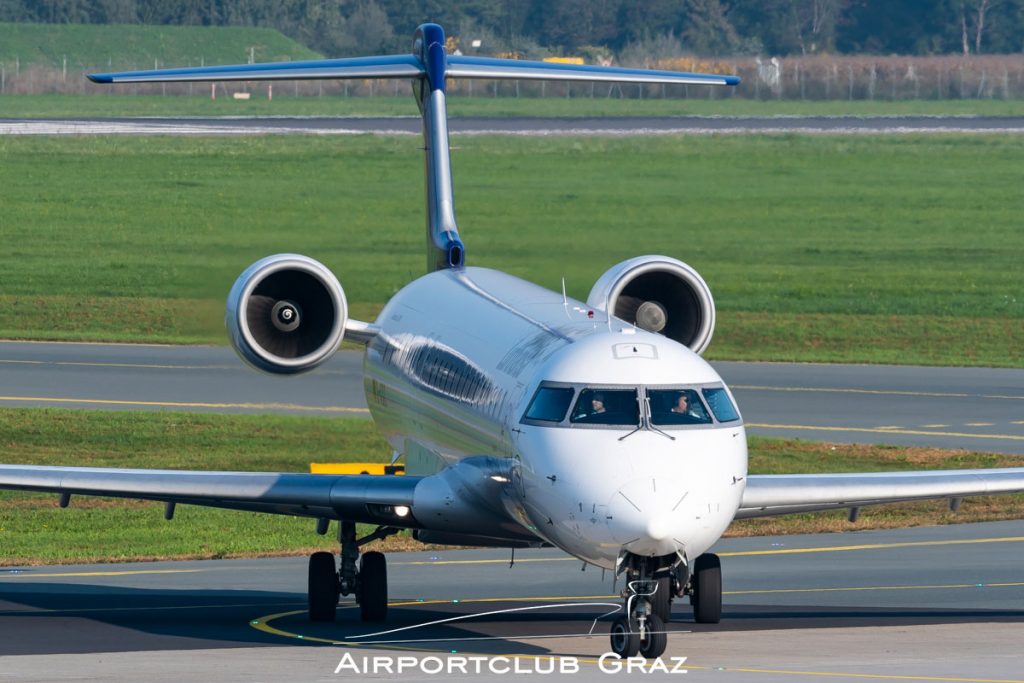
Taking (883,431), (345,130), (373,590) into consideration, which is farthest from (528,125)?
(373,590)

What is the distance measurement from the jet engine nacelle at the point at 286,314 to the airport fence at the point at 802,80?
75237 millimetres

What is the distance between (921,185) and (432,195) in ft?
184

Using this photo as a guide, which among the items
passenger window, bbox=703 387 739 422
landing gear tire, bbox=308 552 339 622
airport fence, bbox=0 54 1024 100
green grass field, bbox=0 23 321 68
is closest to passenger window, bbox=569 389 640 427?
passenger window, bbox=703 387 739 422

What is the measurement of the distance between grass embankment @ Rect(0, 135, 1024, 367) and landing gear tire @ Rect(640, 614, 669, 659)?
10144 mm

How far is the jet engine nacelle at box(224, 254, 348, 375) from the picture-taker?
864 inches

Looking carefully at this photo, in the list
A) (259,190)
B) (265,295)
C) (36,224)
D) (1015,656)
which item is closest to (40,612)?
(265,295)

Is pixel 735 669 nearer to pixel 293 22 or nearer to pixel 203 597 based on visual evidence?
pixel 203 597

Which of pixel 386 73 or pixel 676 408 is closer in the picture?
pixel 676 408

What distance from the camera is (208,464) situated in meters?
31.1

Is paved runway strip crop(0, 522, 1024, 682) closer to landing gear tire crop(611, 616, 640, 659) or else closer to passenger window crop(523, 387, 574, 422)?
landing gear tire crop(611, 616, 640, 659)

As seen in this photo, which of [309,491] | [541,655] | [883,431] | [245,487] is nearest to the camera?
[541,655]

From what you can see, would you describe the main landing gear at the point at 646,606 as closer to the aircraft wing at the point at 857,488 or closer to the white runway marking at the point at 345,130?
the aircraft wing at the point at 857,488

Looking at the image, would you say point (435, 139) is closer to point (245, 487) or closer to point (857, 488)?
point (245, 487)

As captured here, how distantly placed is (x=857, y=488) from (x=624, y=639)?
148 inches
